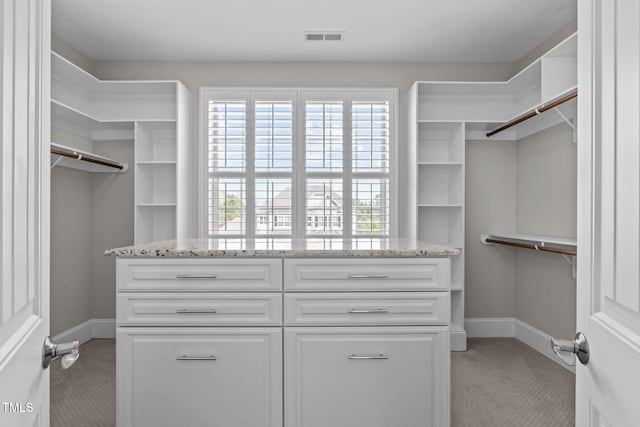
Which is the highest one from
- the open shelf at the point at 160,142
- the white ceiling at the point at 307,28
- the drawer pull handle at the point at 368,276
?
the white ceiling at the point at 307,28

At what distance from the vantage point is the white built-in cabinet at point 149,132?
11.6 ft

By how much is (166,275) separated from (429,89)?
9.60 feet

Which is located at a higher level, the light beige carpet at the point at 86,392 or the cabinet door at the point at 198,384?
the cabinet door at the point at 198,384

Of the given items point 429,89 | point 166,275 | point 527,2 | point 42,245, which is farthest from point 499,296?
point 42,245

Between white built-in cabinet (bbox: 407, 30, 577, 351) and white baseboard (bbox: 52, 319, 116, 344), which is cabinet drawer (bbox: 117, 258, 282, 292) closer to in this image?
white built-in cabinet (bbox: 407, 30, 577, 351)

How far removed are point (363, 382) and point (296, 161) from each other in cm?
251

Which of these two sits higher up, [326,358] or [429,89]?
[429,89]

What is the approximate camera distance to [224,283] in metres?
1.83

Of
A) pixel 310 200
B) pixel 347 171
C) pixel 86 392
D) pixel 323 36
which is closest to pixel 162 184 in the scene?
pixel 310 200

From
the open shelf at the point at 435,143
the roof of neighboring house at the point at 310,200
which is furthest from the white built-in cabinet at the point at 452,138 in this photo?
the roof of neighboring house at the point at 310,200

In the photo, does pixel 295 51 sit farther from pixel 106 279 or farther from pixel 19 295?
pixel 19 295

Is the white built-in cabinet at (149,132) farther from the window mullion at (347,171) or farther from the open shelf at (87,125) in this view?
the window mullion at (347,171)

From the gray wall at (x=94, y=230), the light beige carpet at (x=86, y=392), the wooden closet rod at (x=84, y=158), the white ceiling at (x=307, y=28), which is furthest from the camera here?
the gray wall at (x=94, y=230)

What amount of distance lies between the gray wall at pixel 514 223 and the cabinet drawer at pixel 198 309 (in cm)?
251
